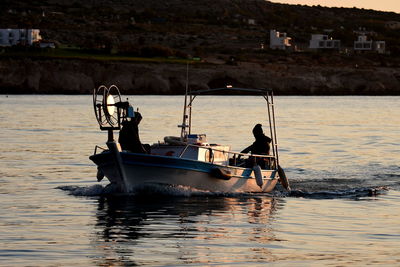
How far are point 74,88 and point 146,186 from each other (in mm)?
109823

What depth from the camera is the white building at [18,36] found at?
176 metres

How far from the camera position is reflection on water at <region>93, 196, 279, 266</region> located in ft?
65.7

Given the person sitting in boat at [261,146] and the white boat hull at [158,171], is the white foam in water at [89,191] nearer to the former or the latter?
the white boat hull at [158,171]

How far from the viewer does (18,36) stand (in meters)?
178

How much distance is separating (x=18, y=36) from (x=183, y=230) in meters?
159

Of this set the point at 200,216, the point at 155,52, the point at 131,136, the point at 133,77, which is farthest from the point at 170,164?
the point at 155,52

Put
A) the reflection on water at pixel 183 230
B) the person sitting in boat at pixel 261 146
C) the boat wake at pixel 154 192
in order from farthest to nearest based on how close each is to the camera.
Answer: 1. the person sitting in boat at pixel 261 146
2. the boat wake at pixel 154 192
3. the reflection on water at pixel 183 230

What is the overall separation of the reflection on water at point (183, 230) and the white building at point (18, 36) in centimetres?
14952

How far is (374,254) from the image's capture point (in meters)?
20.4

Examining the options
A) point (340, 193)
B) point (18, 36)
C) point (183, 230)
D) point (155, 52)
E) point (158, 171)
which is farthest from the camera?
point (18, 36)

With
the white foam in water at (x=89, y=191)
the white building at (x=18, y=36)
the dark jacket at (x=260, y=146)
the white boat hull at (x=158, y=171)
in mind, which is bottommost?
the white foam in water at (x=89, y=191)

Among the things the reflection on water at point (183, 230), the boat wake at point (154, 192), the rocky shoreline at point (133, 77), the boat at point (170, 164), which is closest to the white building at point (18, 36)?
the rocky shoreline at point (133, 77)

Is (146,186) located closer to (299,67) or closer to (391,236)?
(391,236)

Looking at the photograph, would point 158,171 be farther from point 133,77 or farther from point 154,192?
point 133,77
